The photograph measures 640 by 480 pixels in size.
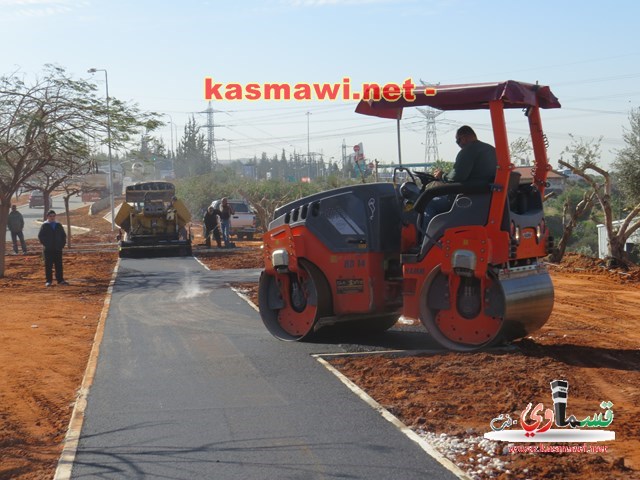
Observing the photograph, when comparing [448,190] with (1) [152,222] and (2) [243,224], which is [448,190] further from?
(2) [243,224]

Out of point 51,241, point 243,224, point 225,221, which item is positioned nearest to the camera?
point 51,241

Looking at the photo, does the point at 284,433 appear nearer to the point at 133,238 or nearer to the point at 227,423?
the point at 227,423

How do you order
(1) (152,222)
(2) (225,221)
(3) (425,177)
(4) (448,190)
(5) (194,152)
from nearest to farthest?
(4) (448,190)
(3) (425,177)
(1) (152,222)
(2) (225,221)
(5) (194,152)

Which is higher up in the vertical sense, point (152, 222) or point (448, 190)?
point (448, 190)

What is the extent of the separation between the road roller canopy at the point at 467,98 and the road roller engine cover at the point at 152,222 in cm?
2042

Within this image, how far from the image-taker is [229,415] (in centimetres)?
762

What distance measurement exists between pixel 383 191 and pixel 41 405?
179 inches

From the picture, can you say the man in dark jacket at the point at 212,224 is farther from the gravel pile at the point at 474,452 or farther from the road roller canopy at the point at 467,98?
the gravel pile at the point at 474,452

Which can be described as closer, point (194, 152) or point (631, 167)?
point (631, 167)

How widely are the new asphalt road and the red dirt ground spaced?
352mm
